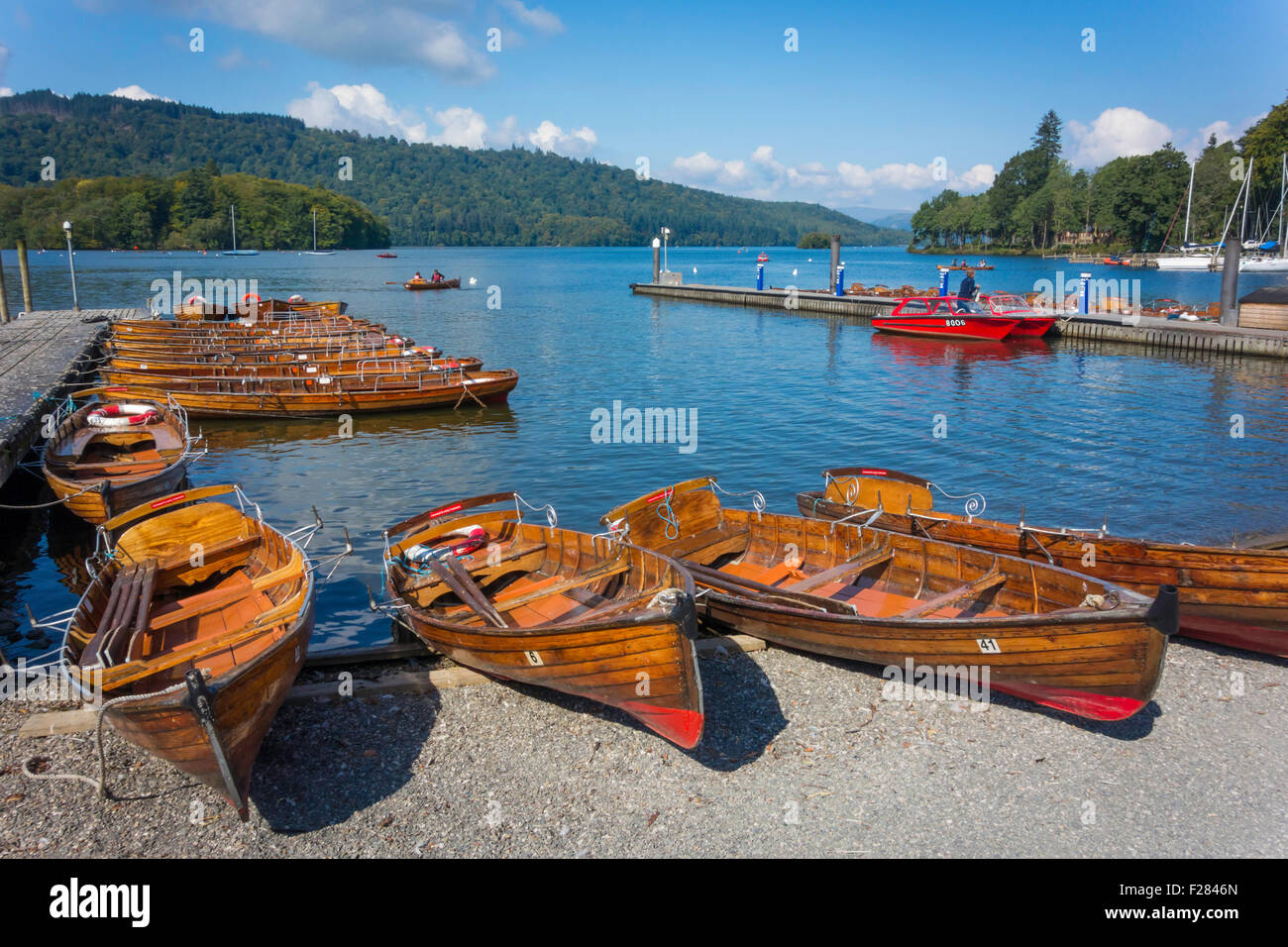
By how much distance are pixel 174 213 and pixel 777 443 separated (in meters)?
172

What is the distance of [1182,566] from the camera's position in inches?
380

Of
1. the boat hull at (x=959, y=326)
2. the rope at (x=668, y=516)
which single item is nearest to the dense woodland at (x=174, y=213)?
the boat hull at (x=959, y=326)

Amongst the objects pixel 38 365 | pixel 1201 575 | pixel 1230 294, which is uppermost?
pixel 1230 294

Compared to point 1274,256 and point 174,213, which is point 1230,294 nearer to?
point 1274,256

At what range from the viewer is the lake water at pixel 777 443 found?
54.2ft

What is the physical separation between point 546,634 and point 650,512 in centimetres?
390

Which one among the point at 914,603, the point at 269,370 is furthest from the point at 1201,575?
the point at 269,370

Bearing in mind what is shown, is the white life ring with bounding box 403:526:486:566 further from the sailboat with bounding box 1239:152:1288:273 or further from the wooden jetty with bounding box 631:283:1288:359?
the sailboat with bounding box 1239:152:1288:273

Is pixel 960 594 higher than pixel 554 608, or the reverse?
pixel 960 594

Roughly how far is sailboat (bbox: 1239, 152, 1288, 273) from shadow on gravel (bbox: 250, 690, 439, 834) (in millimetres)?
109833
